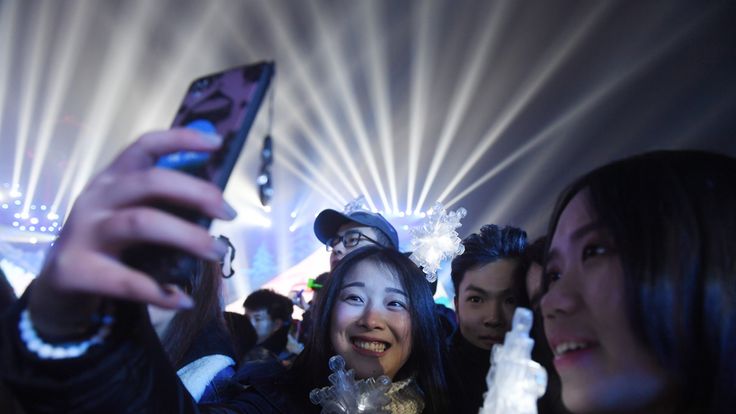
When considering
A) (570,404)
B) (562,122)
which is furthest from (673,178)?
(562,122)

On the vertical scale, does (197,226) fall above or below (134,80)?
below

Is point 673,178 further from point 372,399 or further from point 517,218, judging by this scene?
point 517,218

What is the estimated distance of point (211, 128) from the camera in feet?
2.27

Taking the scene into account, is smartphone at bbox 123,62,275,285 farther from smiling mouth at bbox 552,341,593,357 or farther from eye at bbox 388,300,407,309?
eye at bbox 388,300,407,309

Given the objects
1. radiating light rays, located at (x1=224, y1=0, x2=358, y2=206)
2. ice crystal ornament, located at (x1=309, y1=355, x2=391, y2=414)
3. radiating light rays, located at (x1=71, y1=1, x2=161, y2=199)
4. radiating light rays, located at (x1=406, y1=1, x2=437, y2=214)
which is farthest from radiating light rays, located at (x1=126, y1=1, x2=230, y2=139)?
ice crystal ornament, located at (x1=309, y1=355, x2=391, y2=414)

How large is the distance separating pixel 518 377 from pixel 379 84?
7974 millimetres

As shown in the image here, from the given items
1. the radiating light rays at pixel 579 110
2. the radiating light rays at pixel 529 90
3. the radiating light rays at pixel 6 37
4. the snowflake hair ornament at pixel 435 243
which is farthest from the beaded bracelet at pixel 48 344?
the radiating light rays at pixel 6 37

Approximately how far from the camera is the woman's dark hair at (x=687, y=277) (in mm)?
813

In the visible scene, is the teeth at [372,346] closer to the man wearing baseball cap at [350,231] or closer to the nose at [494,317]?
the nose at [494,317]

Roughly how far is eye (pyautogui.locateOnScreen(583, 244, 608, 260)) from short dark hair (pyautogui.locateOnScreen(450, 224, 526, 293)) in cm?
153

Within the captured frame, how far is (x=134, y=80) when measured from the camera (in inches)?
330

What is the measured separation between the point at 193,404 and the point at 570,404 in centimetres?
89

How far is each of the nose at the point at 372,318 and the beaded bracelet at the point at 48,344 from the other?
1.19 metres

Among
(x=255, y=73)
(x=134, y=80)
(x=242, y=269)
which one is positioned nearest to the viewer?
(x=255, y=73)
